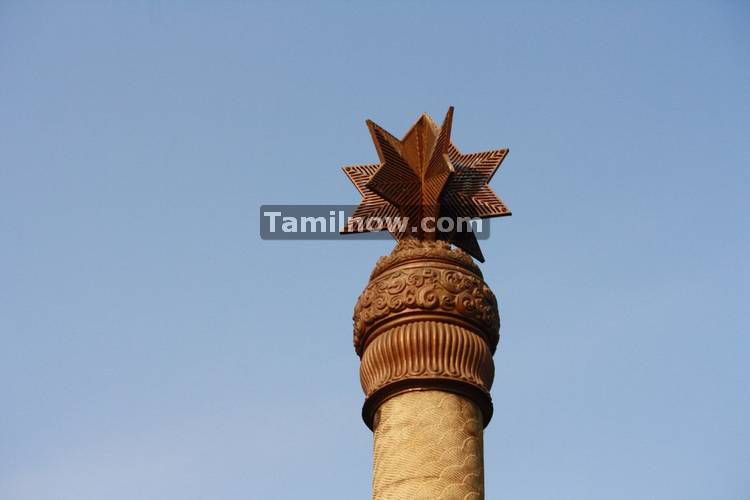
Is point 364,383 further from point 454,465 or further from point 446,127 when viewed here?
point 446,127

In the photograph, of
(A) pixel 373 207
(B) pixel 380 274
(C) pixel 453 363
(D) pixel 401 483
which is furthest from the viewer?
(A) pixel 373 207

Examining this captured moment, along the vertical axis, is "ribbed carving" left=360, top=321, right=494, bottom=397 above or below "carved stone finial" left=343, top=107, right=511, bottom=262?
below

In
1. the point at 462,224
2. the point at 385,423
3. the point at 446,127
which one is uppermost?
the point at 446,127

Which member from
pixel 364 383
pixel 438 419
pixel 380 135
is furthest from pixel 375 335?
pixel 380 135

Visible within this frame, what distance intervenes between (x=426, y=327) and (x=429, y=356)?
0.31m

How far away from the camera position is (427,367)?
11.2 meters

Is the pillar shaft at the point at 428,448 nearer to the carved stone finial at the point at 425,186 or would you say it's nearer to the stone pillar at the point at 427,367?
the stone pillar at the point at 427,367

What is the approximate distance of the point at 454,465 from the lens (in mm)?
10594

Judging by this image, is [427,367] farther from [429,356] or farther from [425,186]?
[425,186]

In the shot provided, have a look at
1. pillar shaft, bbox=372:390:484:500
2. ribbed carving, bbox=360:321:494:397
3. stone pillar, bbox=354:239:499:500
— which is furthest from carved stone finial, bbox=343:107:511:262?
pillar shaft, bbox=372:390:484:500

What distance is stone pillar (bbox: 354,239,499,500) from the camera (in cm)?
1063

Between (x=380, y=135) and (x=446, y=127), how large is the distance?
2.39ft

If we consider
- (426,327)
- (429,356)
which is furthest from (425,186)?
(429,356)

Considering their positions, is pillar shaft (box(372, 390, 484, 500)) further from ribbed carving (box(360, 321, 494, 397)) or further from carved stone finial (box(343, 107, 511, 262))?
carved stone finial (box(343, 107, 511, 262))
